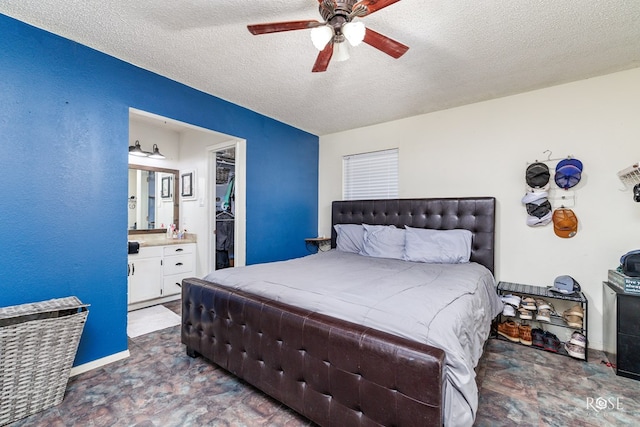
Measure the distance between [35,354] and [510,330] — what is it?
3715mm

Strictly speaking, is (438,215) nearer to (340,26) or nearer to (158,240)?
(340,26)

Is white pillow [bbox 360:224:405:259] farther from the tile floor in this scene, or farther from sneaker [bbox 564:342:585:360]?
sneaker [bbox 564:342:585:360]

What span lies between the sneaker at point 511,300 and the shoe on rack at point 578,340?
450 mm

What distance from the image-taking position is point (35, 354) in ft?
5.42

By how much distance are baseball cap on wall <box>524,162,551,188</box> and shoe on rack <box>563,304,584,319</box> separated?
3.76 feet

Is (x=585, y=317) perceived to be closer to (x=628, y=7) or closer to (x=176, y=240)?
(x=628, y=7)

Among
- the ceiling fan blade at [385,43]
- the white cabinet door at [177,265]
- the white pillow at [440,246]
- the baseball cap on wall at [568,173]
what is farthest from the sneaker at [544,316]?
the white cabinet door at [177,265]

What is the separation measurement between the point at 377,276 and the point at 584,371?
69.0 inches

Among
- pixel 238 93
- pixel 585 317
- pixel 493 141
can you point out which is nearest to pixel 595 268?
pixel 585 317

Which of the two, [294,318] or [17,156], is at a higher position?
[17,156]

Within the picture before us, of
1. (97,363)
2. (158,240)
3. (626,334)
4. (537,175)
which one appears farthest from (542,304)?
(158,240)

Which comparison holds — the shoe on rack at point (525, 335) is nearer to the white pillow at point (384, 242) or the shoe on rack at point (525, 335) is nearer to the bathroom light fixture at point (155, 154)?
the white pillow at point (384, 242)

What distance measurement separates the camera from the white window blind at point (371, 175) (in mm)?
3820

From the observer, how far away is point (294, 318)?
5.14ft
